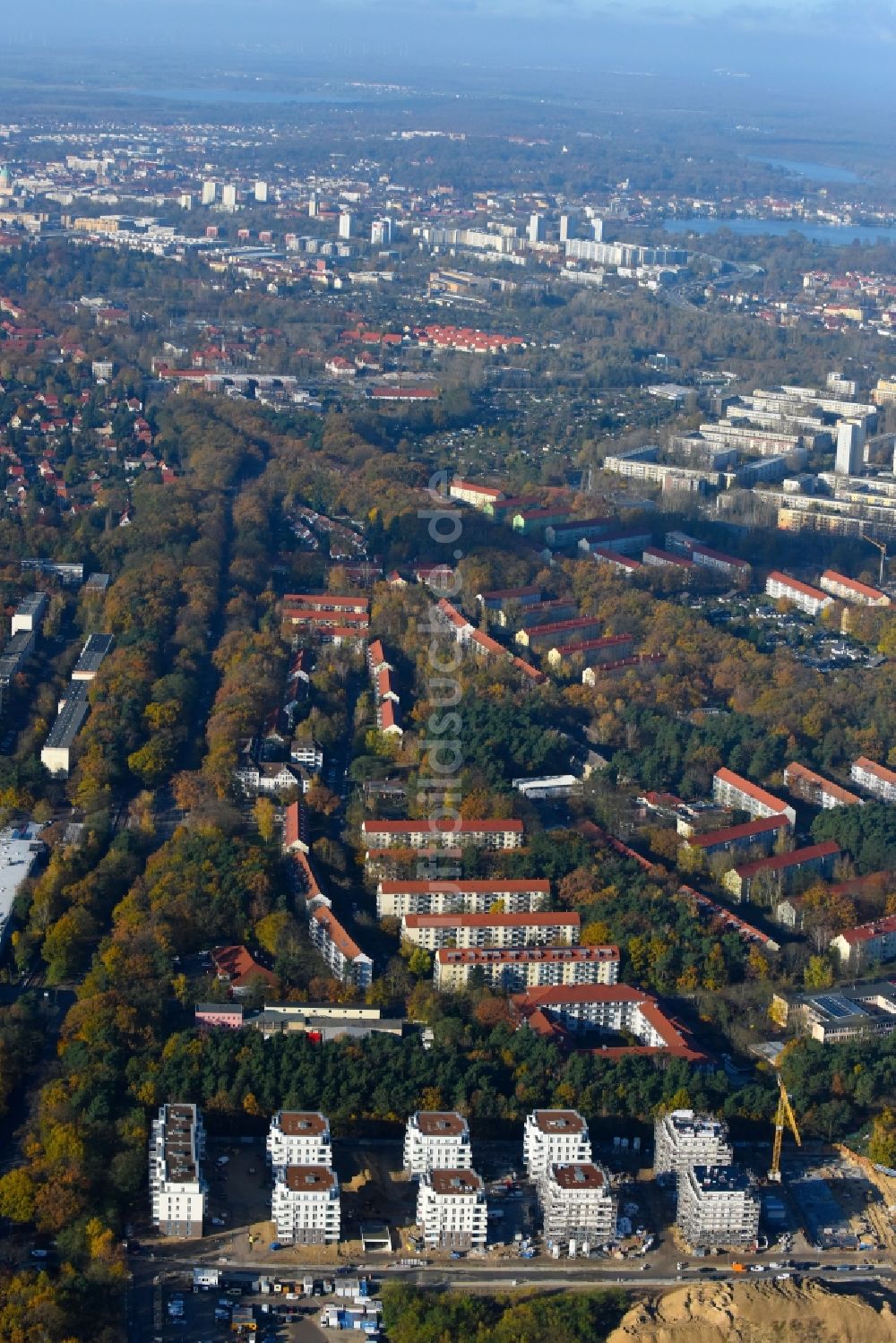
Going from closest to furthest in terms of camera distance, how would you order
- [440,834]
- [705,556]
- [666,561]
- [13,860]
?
[13,860], [440,834], [666,561], [705,556]

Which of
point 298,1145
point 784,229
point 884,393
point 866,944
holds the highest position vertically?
point 298,1145

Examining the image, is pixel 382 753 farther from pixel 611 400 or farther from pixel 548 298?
pixel 548 298

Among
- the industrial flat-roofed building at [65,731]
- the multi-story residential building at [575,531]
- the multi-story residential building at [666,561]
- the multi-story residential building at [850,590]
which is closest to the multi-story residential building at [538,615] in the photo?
the multi-story residential building at [666,561]

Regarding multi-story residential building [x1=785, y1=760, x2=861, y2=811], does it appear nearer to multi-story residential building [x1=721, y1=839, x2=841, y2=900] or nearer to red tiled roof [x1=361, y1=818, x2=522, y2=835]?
multi-story residential building [x1=721, y1=839, x2=841, y2=900]

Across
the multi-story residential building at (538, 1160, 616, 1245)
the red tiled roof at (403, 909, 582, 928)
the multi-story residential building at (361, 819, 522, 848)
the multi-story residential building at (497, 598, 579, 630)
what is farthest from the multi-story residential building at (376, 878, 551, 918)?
the multi-story residential building at (497, 598, 579, 630)

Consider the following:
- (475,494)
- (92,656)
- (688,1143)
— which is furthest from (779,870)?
(475,494)

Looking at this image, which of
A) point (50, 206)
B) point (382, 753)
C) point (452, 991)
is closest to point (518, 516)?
point (382, 753)

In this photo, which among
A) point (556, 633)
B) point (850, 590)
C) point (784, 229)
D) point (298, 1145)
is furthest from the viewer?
point (784, 229)

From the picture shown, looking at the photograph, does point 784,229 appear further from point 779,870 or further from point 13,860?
point 13,860
